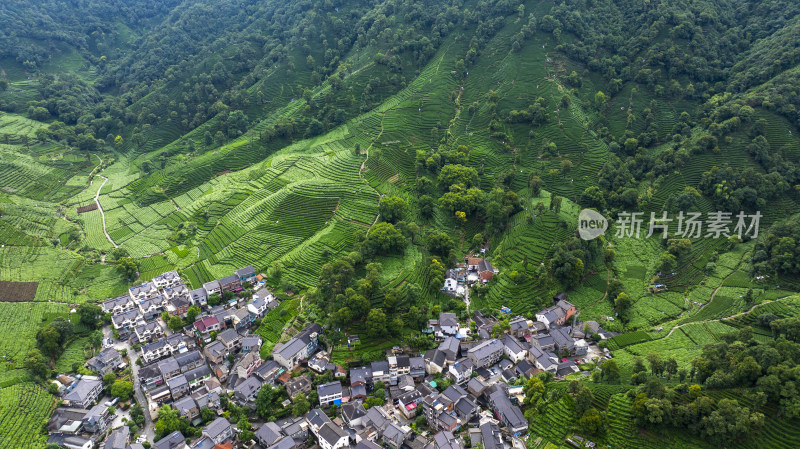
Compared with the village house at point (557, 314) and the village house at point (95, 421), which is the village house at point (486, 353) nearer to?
the village house at point (557, 314)

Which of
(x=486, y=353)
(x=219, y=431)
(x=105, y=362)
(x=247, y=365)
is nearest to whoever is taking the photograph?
(x=219, y=431)

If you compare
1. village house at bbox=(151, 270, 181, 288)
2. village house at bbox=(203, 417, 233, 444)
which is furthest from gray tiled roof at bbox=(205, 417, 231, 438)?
village house at bbox=(151, 270, 181, 288)

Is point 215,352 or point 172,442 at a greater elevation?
point 215,352

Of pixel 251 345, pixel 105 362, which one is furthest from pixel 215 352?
pixel 105 362

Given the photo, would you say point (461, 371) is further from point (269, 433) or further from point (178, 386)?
point (178, 386)

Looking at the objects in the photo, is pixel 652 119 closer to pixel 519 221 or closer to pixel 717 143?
pixel 717 143

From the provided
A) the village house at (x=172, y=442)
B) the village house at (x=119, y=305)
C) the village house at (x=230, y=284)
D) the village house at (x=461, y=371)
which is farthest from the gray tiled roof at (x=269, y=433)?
the village house at (x=119, y=305)
